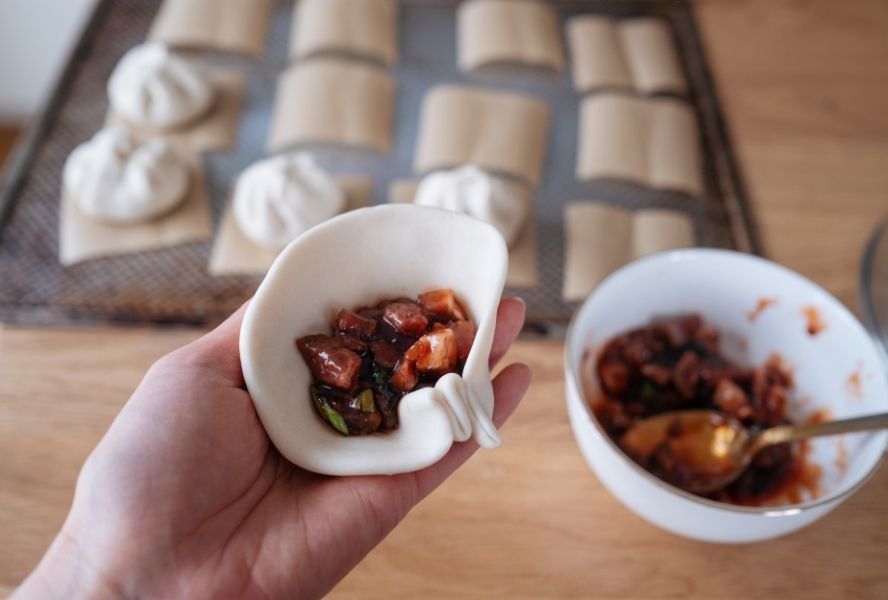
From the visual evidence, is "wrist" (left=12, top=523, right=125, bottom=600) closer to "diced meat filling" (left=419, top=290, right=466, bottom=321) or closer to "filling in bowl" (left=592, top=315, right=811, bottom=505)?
"diced meat filling" (left=419, top=290, right=466, bottom=321)

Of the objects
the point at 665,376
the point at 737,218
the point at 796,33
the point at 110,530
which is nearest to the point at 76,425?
the point at 110,530

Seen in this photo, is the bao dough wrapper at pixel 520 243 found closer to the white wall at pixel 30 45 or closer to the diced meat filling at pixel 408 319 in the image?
the diced meat filling at pixel 408 319

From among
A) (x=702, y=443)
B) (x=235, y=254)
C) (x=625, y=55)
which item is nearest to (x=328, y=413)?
(x=702, y=443)

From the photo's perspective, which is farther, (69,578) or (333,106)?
(333,106)

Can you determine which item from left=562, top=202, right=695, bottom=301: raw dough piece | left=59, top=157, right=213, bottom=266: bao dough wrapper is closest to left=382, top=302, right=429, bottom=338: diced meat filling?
left=562, top=202, right=695, bottom=301: raw dough piece

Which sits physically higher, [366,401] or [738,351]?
[366,401]

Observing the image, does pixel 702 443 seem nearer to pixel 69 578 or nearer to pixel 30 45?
pixel 69 578
